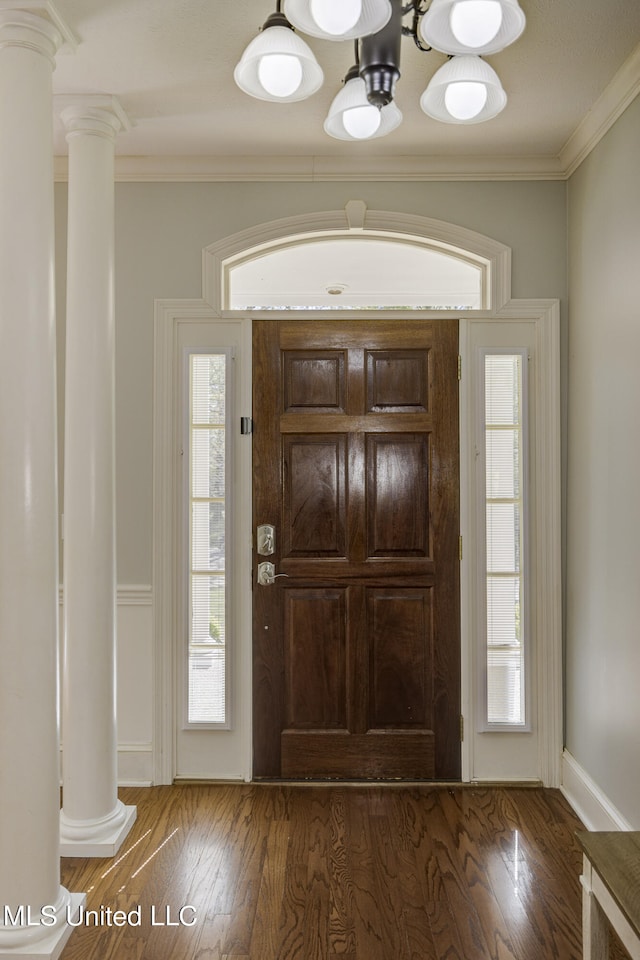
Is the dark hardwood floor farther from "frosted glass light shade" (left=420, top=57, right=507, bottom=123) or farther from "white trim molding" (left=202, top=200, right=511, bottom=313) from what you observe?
"frosted glass light shade" (left=420, top=57, right=507, bottom=123)

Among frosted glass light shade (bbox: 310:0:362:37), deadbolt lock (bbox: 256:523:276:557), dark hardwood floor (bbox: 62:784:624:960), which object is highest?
frosted glass light shade (bbox: 310:0:362:37)

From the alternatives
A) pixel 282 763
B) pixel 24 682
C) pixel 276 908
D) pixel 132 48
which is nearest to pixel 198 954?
pixel 276 908

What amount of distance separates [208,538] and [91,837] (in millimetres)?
1288

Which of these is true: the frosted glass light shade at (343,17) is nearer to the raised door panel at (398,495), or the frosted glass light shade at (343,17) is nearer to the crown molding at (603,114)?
the crown molding at (603,114)

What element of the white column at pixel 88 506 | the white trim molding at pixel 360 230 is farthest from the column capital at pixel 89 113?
the white trim molding at pixel 360 230

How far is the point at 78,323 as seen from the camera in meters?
2.73

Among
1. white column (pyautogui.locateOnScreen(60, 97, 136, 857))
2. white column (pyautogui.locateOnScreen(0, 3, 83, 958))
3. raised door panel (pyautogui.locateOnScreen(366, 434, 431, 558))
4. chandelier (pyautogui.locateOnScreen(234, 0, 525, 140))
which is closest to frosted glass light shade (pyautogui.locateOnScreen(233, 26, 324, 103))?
chandelier (pyautogui.locateOnScreen(234, 0, 525, 140))

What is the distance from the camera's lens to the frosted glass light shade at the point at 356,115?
6.34 ft

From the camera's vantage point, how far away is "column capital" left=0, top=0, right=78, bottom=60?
6.89 feet

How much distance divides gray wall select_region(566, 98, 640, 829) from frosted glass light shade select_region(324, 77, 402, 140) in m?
1.07

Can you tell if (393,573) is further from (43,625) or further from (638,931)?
(638,931)

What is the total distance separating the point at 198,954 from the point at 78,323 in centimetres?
215

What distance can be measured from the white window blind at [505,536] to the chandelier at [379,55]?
1.54 meters

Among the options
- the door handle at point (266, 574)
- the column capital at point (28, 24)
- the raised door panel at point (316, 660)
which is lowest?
A: the raised door panel at point (316, 660)
